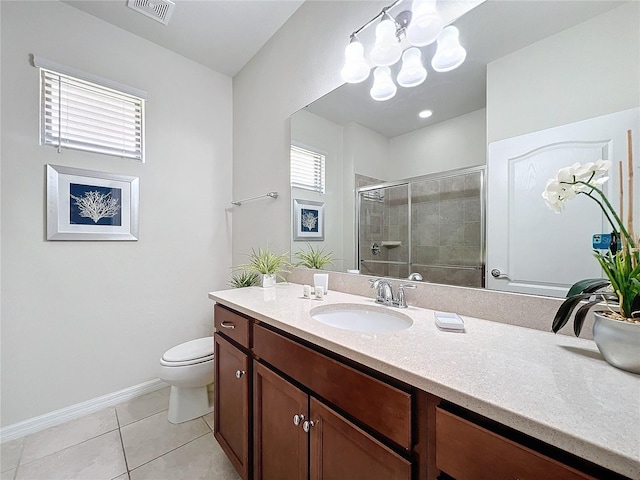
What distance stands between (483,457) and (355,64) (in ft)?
5.19

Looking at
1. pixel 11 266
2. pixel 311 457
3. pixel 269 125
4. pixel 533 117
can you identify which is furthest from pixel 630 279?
pixel 11 266

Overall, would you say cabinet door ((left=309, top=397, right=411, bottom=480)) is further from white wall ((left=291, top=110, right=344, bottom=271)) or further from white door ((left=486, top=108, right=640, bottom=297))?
white wall ((left=291, top=110, right=344, bottom=271))

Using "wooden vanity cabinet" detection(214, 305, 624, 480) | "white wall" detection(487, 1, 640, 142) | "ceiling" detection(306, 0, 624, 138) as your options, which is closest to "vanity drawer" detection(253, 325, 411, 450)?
"wooden vanity cabinet" detection(214, 305, 624, 480)

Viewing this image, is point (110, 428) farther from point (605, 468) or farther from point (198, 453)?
point (605, 468)

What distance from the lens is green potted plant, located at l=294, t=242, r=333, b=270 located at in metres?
1.70

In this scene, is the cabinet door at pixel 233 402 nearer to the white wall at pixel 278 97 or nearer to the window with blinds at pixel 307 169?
the white wall at pixel 278 97

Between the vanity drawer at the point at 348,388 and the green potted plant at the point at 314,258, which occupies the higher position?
the green potted plant at the point at 314,258

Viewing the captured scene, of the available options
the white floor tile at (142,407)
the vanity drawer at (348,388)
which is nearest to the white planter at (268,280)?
Result: the vanity drawer at (348,388)

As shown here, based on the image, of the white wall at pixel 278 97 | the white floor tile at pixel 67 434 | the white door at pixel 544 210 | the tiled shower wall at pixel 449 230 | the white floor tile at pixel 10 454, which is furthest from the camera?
the white wall at pixel 278 97

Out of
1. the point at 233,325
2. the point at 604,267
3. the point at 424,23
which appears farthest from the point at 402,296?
the point at 424,23

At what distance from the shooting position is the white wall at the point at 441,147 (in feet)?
3.48

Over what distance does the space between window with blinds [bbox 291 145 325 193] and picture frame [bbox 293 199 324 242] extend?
0.35ft

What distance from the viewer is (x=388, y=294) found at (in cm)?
122

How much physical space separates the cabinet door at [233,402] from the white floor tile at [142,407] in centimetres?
77
